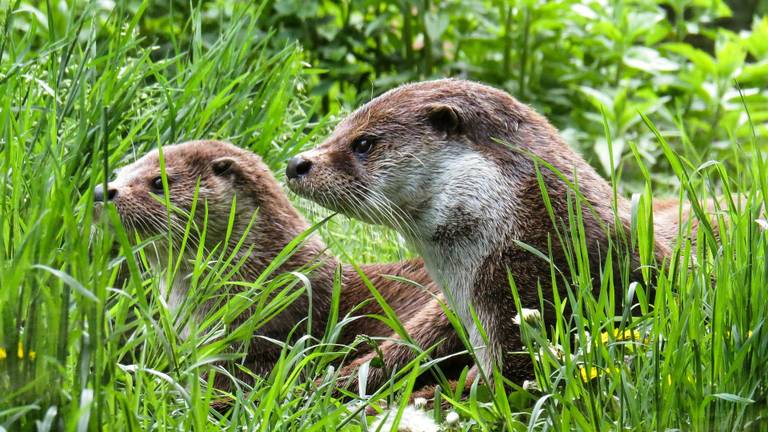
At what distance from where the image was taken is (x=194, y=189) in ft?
12.9

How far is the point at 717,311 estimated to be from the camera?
2.58m

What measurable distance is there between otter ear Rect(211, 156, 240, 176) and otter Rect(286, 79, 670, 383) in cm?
38

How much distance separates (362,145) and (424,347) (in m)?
0.63

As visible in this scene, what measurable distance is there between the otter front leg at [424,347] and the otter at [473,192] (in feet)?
0.29

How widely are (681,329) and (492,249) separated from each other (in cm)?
92

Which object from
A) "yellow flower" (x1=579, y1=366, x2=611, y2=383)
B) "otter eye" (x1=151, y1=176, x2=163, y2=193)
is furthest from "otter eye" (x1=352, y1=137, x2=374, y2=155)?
"yellow flower" (x1=579, y1=366, x2=611, y2=383)

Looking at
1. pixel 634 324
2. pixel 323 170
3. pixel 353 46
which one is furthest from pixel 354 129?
pixel 353 46

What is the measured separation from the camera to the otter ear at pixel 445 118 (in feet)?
11.6

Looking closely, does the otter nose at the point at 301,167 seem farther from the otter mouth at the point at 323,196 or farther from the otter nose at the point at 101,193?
the otter nose at the point at 101,193

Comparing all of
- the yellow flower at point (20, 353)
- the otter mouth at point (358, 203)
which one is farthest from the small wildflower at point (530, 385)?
the yellow flower at point (20, 353)

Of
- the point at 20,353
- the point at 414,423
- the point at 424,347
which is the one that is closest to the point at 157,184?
the point at 424,347

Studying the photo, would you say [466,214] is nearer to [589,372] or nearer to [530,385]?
[530,385]

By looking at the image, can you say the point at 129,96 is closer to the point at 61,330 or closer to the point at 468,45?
the point at 61,330

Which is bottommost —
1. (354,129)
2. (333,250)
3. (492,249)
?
(333,250)
